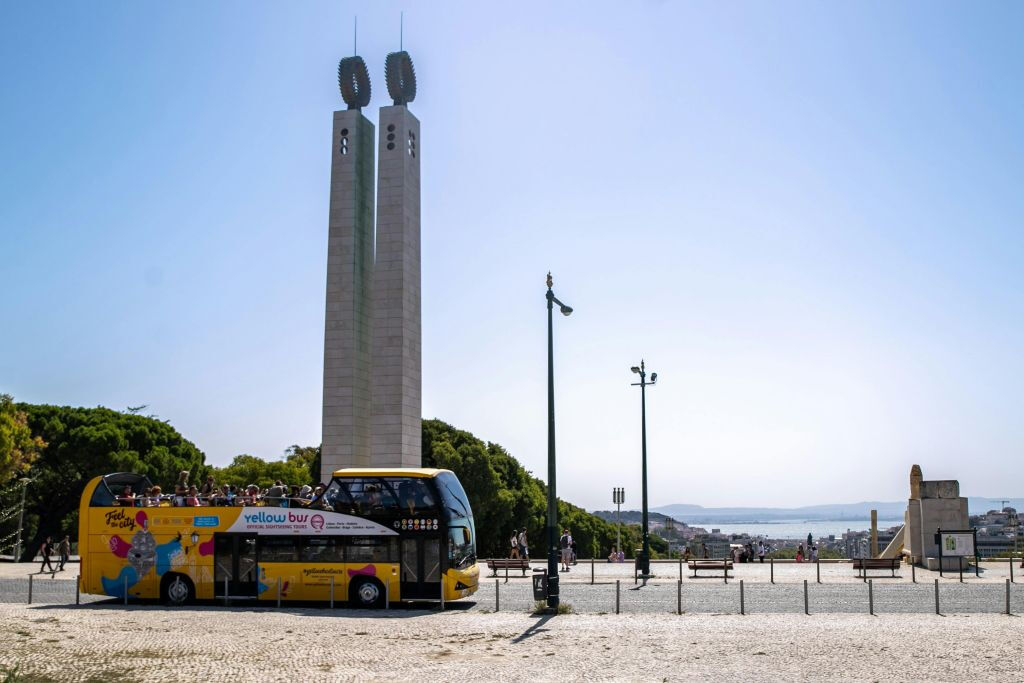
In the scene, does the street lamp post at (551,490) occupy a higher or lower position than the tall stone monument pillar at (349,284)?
lower

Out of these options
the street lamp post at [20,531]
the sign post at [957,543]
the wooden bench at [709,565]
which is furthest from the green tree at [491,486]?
the sign post at [957,543]

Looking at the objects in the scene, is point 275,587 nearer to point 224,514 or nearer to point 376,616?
point 224,514

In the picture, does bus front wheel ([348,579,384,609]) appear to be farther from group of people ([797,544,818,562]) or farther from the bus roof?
group of people ([797,544,818,562])

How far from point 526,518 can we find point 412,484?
140 ft

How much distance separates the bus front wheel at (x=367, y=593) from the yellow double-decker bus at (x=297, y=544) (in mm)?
25

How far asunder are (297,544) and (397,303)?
21.3 meters

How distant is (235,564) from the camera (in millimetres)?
23859

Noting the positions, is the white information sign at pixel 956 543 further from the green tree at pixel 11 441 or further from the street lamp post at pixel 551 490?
the green tree at pixel 11 441

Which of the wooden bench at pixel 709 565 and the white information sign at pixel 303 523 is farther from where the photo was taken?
the wooden bench at pixel 709 565

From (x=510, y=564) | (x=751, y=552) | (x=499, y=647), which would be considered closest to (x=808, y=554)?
(x=751, y=552)

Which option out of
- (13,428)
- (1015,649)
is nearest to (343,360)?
(13,428)

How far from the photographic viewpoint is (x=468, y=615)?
21.0 metres

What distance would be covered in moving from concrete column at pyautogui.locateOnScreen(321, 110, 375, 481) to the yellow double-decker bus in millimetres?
17836

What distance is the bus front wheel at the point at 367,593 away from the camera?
76.1ft
